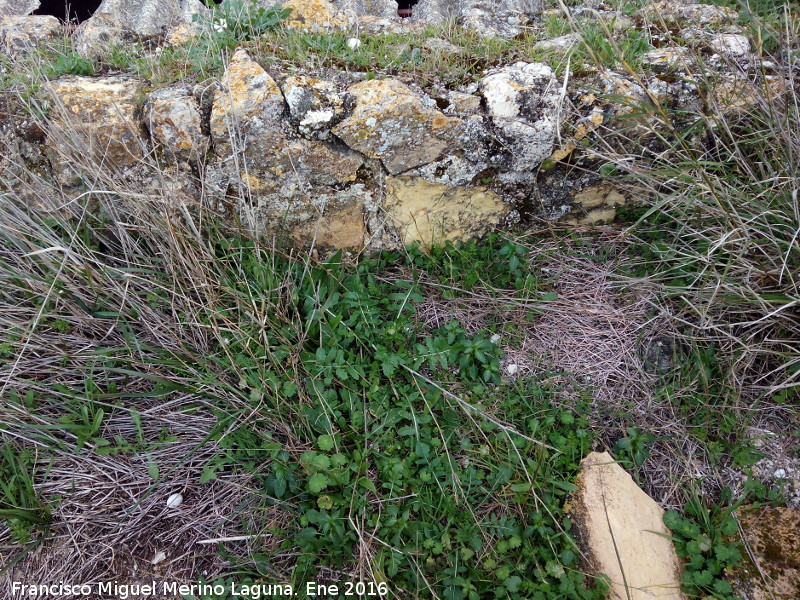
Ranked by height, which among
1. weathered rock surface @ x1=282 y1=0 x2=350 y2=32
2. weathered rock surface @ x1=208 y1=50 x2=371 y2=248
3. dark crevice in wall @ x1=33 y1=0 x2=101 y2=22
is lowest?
weathered rock surface @ x1=208 y1=50 x2=371 y2=248

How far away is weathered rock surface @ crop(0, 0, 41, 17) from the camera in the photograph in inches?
135

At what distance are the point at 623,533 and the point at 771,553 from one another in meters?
0.50

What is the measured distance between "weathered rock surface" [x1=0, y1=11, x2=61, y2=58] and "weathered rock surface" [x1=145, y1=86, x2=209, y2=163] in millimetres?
810

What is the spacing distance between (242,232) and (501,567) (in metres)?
1.66

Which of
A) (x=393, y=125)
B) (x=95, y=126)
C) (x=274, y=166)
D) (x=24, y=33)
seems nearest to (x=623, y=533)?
(x=393, y=125)

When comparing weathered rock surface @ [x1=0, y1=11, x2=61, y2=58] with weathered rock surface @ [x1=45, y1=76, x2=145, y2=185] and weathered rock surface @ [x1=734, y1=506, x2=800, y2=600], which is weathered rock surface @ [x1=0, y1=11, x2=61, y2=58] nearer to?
weathered rock surface @ [x1=45, y1=76, x2=145, y2=185]

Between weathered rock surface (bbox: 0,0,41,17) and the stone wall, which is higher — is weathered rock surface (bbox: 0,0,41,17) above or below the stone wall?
above

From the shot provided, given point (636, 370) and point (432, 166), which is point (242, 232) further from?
point (636, 370)

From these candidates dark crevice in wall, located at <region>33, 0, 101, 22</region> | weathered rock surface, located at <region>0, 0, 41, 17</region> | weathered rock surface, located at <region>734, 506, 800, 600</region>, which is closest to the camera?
weathered rock surface, located at <region>734, 506, 800, 600</region>

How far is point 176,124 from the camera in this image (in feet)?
6.53

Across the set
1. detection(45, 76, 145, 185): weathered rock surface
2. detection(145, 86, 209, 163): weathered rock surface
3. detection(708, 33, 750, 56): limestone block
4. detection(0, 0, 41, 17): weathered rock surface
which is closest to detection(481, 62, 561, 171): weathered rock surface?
detection(708, 33, 750, 56): limestone block

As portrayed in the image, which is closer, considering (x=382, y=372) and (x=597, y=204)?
(x=382, y=372)

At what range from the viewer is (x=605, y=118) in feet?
6.88

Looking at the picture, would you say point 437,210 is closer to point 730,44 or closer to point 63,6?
point 730,44
